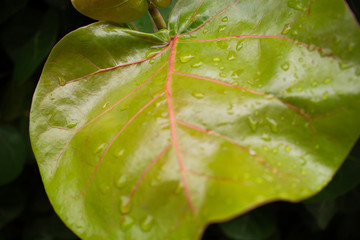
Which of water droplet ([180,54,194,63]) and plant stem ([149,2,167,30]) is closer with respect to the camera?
water droplet ([180,54,194,63])

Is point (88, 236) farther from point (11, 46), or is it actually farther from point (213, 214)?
point (11, 46)

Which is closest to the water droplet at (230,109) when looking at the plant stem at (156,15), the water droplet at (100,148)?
the water droplet at (100,148)

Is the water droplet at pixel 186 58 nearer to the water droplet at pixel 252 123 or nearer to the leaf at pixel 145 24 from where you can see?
the water droplet at pixel 252 123

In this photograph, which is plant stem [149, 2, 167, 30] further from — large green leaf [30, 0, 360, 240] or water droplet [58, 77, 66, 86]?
water droplet [58, 77, 66, 86]

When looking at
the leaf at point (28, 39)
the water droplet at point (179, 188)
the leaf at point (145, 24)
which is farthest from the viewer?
the leaf at point (28, 39)

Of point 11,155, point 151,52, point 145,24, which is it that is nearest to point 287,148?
point 151,52

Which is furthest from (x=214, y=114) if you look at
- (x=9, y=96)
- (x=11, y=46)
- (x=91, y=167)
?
(x=9, y=96)

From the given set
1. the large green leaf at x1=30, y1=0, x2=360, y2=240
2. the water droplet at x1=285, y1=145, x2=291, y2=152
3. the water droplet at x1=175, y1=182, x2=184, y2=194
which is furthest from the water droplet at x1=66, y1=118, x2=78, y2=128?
the water droplet at x1=285, y1=145, x2=291, y2=152

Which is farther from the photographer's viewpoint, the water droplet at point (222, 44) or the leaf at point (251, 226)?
the leaf at point (251, 226)
